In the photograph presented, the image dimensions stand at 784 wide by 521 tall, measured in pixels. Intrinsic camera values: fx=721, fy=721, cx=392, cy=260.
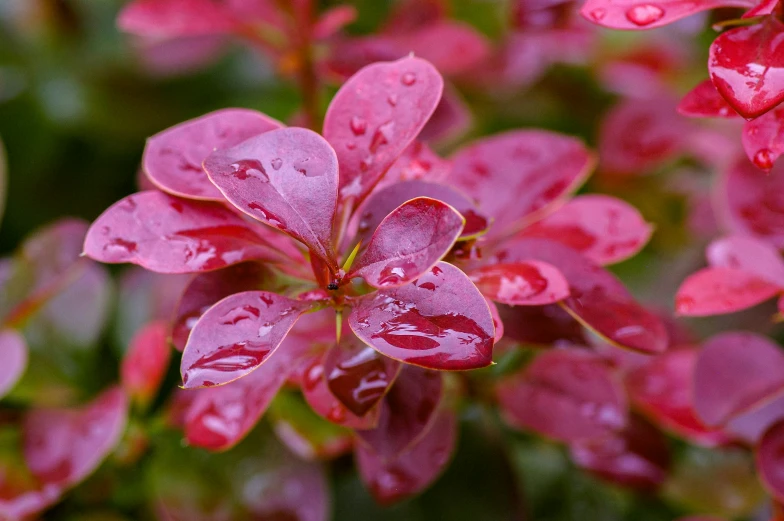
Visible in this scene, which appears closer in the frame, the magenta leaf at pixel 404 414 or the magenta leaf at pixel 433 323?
the magenta leaf at pixel 433 323

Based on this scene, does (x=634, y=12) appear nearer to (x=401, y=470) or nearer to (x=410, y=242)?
(x=410, y=242)

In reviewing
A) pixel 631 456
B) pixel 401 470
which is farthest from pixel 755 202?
pixel 401 470

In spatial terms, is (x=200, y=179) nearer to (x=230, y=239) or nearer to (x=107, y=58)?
(x=230, y=239)

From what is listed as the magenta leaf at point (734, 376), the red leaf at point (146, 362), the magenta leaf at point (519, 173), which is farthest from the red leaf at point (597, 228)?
the red leaf at point (146, 362)

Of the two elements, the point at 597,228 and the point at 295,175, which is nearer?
the point at 295,175

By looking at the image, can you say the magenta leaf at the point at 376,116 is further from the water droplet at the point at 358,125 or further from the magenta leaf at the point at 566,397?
the magenta leaf at the point at 566,397

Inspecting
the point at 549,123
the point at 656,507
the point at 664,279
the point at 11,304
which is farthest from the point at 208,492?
the point at 549,123
